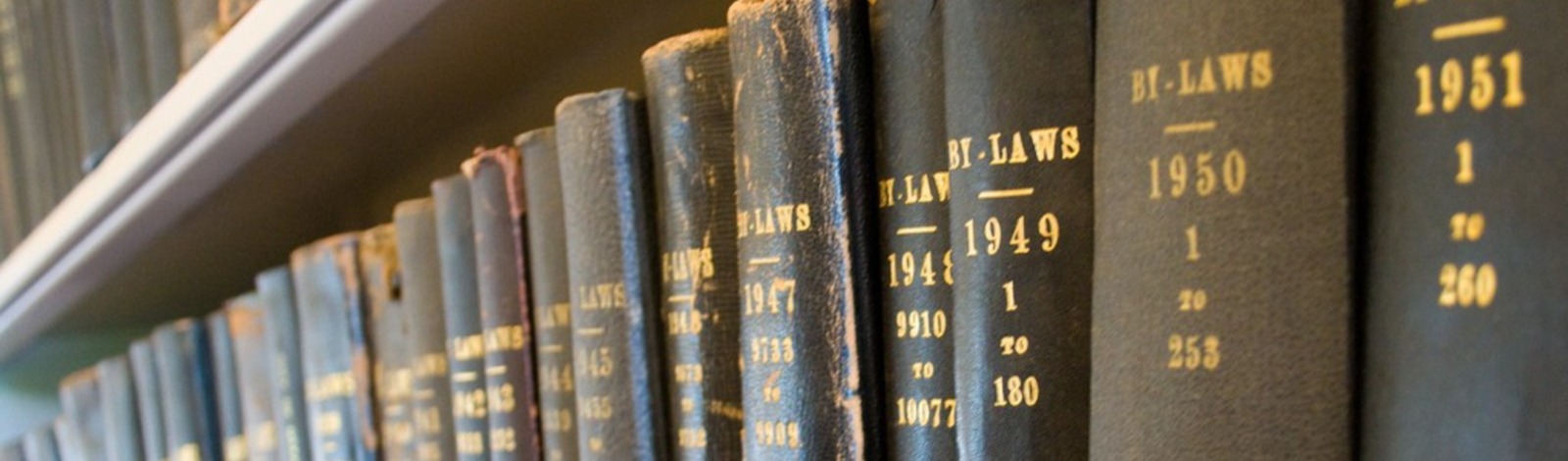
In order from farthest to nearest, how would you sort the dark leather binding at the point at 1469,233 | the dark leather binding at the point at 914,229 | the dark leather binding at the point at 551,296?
the dark leather binding at the point at 551,296 < the dark leather binding at the point at 914,229 < the dark leather binding at the point at 1469,233

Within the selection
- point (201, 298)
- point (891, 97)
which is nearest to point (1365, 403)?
point (891, 97)

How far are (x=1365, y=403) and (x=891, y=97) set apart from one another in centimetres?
15

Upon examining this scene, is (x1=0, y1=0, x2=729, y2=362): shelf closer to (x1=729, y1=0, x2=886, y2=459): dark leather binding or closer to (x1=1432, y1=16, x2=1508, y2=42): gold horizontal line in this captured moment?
(x1=729, y1=0, x2=886, y2=459): dark leather binding

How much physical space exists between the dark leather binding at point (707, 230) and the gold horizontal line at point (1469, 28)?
0.21m

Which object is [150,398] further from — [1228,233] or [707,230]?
[1228,233]

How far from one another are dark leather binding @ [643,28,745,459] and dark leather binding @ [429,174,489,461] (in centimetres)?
13

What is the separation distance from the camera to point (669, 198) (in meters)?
0.39

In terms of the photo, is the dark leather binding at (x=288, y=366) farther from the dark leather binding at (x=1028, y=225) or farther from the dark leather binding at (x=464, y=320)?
the dark leather binding at (x=1028, y=225)

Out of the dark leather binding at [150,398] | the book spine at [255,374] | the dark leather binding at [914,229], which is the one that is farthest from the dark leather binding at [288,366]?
the dark leather binding at [914,229]

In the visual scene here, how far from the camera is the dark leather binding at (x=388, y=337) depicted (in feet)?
1.75

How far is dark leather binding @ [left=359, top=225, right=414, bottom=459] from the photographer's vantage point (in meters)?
0.53

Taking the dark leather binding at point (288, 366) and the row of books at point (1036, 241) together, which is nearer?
the row of books at point (1036, 241)

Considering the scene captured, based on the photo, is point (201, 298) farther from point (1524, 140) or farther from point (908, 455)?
point (1524, 140)

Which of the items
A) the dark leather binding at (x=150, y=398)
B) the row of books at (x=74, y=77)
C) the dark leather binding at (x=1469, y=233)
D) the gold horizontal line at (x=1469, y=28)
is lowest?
the dark leather binding at (x=150, y=398)
